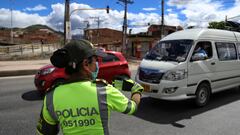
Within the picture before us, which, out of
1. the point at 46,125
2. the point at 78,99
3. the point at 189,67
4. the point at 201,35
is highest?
the point at 201,35

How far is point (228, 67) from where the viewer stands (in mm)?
8156

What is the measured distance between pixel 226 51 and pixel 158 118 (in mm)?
3549

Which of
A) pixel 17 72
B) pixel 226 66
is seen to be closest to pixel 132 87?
pixel 226 66

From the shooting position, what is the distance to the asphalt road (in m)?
5.33

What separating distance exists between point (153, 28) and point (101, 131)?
59891 mm

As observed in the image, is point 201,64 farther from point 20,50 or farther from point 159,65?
point 20,50

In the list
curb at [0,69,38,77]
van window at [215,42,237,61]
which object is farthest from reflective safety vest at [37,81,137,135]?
curb at [0,69,38,77]

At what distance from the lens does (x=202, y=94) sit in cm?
730

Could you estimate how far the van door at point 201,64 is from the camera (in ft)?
22.7

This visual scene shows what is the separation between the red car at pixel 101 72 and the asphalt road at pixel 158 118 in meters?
0.53

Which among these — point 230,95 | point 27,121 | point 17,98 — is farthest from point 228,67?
point 17,98

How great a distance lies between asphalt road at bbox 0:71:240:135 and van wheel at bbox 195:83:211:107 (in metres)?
0.17

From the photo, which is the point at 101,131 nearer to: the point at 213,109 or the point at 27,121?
the point at 27,121

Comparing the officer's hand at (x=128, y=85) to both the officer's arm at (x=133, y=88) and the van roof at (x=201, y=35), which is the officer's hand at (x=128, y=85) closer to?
the officer's arm at (x=133, y=88)
